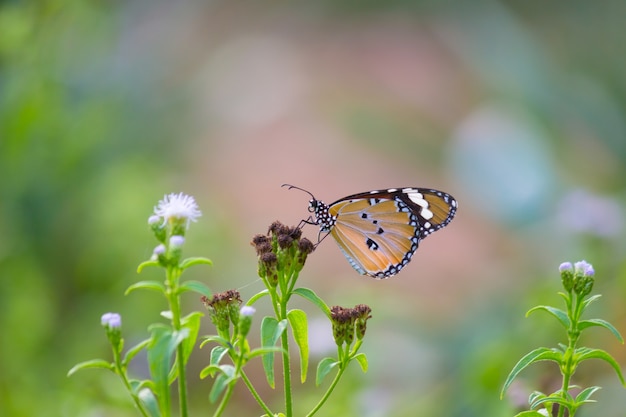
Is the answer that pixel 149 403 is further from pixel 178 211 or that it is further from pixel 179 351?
pixel 178 211

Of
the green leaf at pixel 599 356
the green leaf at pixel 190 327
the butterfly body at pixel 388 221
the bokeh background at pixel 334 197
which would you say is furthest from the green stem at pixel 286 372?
the butterfly body at pixel 388 221

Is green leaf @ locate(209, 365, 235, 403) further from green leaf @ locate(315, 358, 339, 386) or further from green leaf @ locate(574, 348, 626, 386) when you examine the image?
green leaf @ locate(574, 348, 626, 386)

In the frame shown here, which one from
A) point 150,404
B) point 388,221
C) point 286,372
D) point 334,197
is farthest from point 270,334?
point 334,197

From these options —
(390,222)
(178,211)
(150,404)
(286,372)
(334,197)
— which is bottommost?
(150,404)

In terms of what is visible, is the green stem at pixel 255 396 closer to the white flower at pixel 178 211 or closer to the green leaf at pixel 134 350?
the green leaf at pixel 134 350

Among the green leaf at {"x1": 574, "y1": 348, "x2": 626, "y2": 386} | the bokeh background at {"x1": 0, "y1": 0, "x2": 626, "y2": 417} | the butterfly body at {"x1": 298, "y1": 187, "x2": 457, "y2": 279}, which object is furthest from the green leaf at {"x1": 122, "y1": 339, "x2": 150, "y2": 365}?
the butterfly body at {"x1": 298, "y1": 187, "x2": 457, "y2": 279}

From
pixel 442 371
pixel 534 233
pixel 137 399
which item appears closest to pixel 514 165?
pixel 534 233
